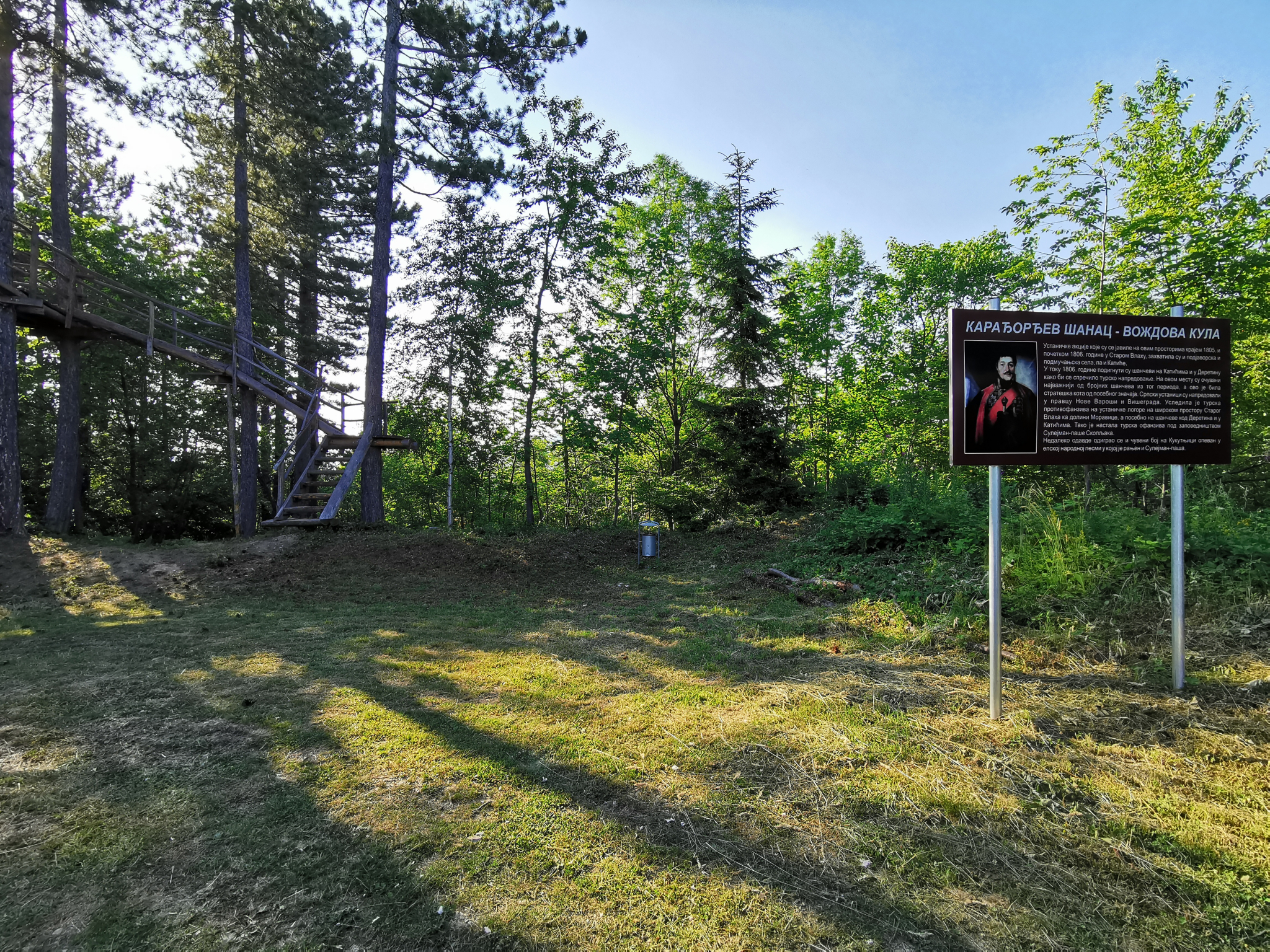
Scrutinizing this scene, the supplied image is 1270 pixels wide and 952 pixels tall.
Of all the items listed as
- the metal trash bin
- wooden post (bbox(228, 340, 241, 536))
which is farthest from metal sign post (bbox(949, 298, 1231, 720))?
wooden post (bbox(228, 340, 241, 536))

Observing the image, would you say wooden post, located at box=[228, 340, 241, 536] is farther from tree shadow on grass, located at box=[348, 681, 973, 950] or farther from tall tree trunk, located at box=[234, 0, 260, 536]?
tree shadow on grass, located at box=[348, 681, 973, 950]

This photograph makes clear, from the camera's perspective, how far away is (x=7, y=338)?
34.8 ft

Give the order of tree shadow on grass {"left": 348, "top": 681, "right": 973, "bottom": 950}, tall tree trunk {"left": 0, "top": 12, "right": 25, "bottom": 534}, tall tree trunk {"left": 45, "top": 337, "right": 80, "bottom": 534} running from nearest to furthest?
tree shadow on grass {"left": 348, "top": 681, "right": 973, "bottom": 950}, tall tree trunk {"left": 0, "top": 12, "right": 25, "bottom": 534}, tall tree trunk {"left": 45, "top": 337, "right": 80, "bottom": 534}

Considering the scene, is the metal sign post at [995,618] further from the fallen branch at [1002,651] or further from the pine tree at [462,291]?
the pine tree at [462,291]

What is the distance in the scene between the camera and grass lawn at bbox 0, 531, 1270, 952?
6.91 ft

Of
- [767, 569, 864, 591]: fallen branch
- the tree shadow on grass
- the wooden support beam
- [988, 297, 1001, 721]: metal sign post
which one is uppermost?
the wooden support beam

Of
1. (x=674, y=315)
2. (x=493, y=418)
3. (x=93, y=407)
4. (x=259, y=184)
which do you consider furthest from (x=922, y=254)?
(x=93, y=407)

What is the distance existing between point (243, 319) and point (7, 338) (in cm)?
420

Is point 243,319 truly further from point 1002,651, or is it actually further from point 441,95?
point 1002,651

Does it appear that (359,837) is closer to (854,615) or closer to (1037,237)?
(854,615)

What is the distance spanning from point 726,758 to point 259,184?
60.0ft

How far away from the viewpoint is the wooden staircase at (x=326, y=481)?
37.8 ft

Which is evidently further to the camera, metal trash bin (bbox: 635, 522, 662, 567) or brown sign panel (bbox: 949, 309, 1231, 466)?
metal trash bin (bbox: 635, 522, 662, 567)

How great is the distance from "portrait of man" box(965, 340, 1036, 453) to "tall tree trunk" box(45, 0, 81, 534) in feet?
52.2
